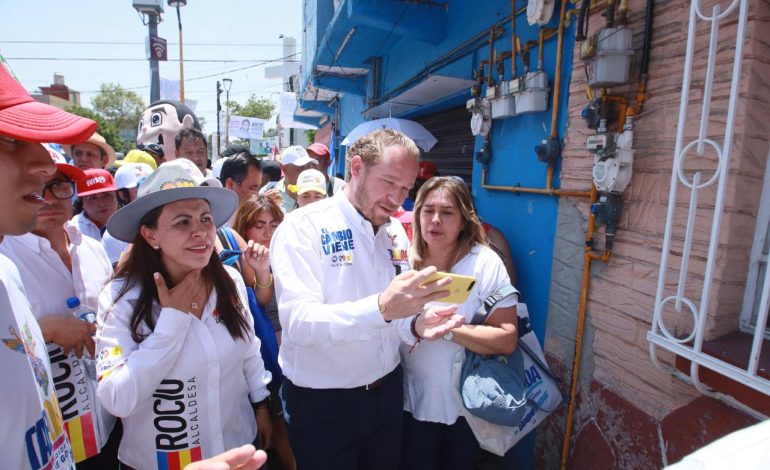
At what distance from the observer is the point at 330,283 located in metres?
1.88

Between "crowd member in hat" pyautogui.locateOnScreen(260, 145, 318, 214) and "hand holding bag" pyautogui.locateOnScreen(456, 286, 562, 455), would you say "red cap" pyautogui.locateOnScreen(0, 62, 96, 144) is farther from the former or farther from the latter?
"crowd member in hat" pyautogui.locateOnScreen(260, 145, 318, 214)

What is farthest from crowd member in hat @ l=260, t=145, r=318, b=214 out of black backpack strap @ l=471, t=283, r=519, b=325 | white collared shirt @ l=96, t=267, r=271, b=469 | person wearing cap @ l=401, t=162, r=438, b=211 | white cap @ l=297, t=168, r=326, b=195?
white collared shirt @ l=96, t=267, r=271, b=469

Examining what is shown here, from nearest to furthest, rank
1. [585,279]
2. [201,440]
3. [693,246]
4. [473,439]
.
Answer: [201,440] → [693,246] → [473,439] → [585,279]

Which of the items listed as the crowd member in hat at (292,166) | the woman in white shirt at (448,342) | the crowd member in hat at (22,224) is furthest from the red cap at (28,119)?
the crowd member in hat at (292,166)

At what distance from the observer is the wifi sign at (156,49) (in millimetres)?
11672

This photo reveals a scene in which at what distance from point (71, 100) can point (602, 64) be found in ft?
210

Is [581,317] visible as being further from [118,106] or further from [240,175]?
[118,106]

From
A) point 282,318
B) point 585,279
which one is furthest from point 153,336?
point 585,279

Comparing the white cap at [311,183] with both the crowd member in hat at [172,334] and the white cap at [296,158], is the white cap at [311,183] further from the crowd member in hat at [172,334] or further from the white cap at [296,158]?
the crowd member in hat at [172,334]

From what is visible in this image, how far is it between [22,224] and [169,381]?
86cm

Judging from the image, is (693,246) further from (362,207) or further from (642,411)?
(362,207)

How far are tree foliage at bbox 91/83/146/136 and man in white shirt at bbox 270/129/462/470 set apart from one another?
50.0 meters

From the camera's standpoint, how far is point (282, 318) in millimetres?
1803

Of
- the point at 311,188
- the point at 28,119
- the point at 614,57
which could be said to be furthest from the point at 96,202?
the point at 614,57
